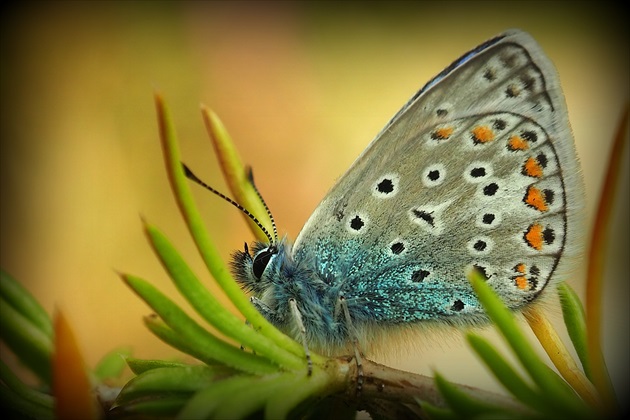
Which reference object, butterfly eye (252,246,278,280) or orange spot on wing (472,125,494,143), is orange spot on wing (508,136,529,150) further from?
butterfly eye (252,246,278,280)

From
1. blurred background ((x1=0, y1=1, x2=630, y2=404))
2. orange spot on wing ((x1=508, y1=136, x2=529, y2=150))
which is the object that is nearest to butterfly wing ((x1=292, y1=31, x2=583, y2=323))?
orange spot on wing ((x1=508, y1=136, x2=529, y2=150))

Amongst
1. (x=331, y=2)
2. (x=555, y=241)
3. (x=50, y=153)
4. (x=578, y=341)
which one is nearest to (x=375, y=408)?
(x=578, y=341)

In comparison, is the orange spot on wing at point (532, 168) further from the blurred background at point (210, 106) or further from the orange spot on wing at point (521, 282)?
the blurred background at point (210, 106)

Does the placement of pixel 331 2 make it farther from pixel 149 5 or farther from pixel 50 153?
pixel 50 153

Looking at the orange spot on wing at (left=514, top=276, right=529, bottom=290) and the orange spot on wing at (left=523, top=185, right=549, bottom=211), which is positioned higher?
the orange spot on wing at (left=523, top=185, right=549, bottom=211)

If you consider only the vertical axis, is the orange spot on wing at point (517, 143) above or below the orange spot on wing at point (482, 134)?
below

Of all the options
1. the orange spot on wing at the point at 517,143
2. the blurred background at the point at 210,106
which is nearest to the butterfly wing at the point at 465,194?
the orange spot on wing at the point at 517,143

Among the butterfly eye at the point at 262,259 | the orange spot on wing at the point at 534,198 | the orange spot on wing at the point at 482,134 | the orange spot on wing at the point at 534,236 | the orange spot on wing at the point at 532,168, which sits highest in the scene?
the butterfly eye at the point at 262,259
